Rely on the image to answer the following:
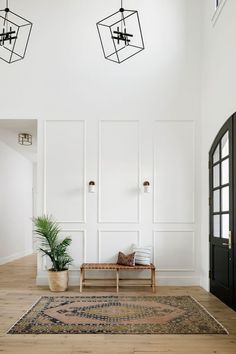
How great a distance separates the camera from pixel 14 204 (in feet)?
32.8

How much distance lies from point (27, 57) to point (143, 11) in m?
2.12

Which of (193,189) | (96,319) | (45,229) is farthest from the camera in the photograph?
(193,189)

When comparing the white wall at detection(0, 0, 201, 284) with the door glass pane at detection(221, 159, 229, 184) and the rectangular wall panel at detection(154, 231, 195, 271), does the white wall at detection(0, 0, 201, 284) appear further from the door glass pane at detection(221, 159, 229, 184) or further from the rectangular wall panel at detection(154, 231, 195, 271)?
the door glass pane at detection(221, 159, 229, 184)

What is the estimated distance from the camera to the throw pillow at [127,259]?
6.29 metres

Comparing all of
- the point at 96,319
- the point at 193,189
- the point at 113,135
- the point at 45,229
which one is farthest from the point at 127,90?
the point at 96,319

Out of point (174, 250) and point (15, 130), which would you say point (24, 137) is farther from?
point (174, 250)

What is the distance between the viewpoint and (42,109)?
6789 millimetres

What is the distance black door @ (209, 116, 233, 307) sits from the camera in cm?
507

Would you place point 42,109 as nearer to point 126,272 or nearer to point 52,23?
point 52,23

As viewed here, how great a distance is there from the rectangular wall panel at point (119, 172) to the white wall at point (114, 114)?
2 cm

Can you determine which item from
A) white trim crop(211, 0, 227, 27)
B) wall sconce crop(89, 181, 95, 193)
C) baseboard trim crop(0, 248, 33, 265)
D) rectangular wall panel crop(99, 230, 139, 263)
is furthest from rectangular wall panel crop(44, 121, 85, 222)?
baseboard trim crop(0, 248, 33, 265)

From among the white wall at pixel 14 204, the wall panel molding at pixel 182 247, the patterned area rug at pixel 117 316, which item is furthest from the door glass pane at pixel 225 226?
the white wall at pixel 14 204

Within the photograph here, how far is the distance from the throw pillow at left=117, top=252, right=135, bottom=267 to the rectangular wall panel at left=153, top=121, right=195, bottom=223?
76cm

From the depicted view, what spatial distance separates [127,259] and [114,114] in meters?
2.38
